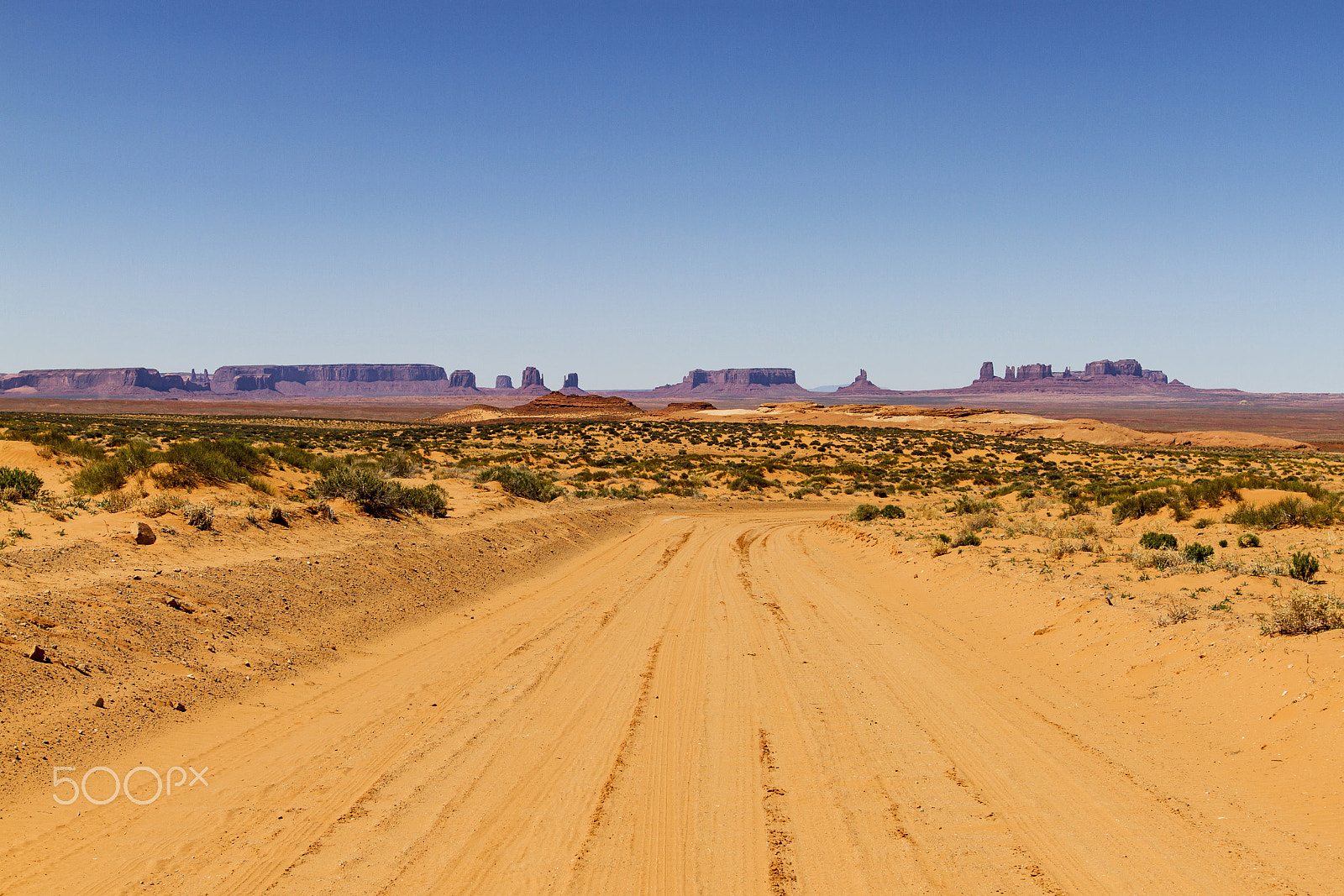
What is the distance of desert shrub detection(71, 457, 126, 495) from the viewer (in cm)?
1630

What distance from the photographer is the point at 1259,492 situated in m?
19.7

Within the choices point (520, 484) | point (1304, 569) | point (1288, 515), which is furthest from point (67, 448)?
point (1288, 515)

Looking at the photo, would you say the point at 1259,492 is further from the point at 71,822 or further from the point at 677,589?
the point at 71,822

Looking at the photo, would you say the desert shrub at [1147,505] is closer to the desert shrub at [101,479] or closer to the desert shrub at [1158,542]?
the desert shrub at [1158,542]

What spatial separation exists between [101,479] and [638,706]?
Answer: 14672 mm

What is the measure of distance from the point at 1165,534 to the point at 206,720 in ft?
55.0

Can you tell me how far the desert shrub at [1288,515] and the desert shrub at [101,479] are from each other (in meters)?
24.4

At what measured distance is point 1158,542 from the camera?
15.5 metres

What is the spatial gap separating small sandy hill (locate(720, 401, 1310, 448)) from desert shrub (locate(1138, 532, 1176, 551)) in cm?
7056

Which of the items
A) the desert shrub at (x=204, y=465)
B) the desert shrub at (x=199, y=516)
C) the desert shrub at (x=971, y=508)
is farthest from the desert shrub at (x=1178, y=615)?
the desert shrub at (x=204, y=465)

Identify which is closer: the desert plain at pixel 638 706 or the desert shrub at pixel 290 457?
the desert plain at pixel 638 706

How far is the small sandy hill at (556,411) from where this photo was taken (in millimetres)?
117688

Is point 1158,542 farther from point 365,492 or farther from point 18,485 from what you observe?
point 18,485

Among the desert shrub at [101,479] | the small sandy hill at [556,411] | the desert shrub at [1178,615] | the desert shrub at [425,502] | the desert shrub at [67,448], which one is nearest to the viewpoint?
the desert shrub at [1178,615]
